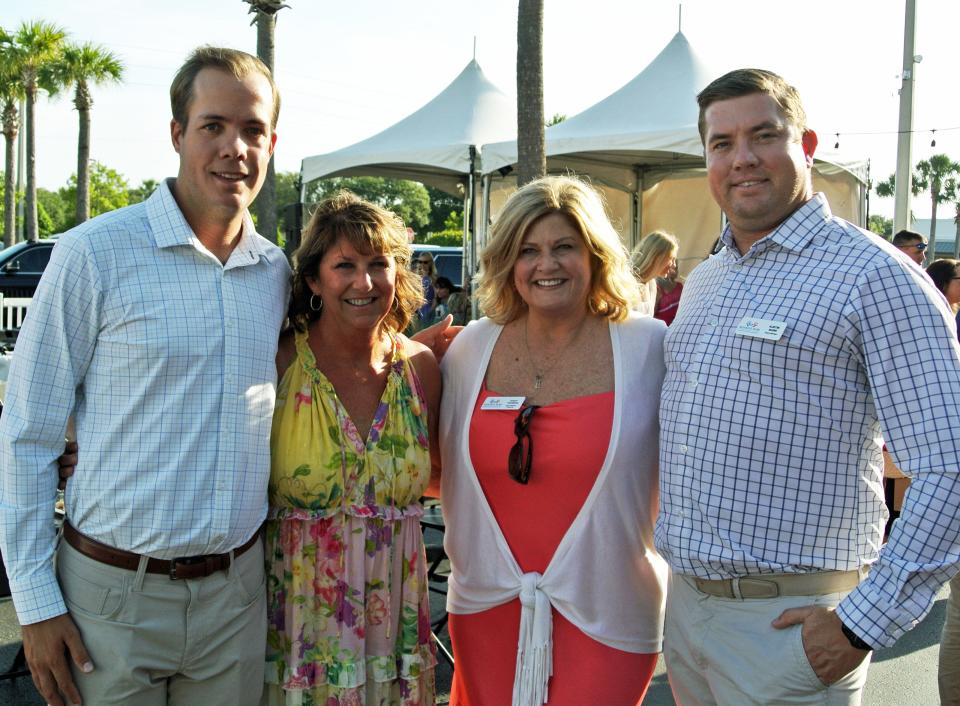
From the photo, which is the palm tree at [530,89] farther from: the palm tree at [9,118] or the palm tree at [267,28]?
the palm tree at [9,118]

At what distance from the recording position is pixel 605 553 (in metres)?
2.61

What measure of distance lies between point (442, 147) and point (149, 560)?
10.9 m

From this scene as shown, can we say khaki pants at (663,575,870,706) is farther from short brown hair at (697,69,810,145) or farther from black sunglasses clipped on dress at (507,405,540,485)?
short brown hair at (697,69,810,145)

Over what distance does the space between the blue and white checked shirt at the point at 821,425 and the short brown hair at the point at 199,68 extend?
144 cm

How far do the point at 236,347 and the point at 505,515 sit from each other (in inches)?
37.7

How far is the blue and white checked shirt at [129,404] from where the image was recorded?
216 cm

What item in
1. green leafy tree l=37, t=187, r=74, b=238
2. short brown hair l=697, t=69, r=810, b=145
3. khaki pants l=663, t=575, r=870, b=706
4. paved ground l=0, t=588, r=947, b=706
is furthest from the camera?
green leafy tree l=37, t=187, r=74, b=238

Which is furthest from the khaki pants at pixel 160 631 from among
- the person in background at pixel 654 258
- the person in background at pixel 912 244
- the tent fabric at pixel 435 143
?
the tent fabric at pixel 435 143

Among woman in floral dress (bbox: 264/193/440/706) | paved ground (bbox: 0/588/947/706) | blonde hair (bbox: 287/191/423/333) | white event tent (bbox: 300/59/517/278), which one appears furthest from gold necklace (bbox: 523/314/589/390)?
white event tent (bbox: 300/59/517/278)

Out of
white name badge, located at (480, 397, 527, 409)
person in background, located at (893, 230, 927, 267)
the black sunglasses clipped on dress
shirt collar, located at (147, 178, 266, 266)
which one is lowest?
the black sunglasses clipped on dress

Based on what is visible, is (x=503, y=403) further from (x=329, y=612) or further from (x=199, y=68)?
(x=199, y=68)

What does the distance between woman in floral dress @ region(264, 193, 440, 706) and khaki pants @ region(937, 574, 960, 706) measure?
2117 millimetres

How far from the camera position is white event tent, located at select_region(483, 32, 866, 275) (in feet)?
37.0

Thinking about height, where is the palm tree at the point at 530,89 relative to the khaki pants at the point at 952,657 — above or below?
above
